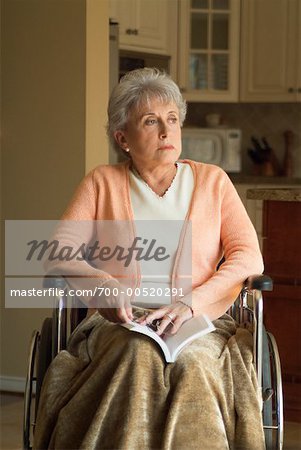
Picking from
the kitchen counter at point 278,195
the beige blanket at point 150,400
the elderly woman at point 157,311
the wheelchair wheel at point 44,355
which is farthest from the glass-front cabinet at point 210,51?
the beige blanket at point 150,400

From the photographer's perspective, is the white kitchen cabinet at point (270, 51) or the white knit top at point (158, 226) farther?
the white kitchen cabinet at point (270, 51)

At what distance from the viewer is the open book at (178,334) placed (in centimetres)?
225

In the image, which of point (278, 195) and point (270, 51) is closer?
point (278, 195)

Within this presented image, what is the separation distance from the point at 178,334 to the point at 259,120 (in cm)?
439

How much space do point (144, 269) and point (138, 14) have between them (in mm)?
3400

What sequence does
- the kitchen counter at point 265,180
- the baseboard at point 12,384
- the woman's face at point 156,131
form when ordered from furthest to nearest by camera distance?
the kitchen counter at point 265,180 → the baseboard at point 12,384 → the woman's face at point 156,131

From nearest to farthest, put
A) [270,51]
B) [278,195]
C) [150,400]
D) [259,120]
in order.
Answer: [150,400] < [278,195] < [270,51] < [259,120]

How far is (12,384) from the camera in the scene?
403 centimetres

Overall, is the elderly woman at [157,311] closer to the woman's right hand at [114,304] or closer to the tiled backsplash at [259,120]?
the woman's right hand at [114,304]

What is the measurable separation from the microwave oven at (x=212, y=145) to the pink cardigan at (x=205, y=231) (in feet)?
11.6

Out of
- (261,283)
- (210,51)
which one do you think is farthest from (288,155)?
(261,283)

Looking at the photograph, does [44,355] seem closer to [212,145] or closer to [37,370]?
[37,370]

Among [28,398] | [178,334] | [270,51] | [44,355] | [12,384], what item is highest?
[270,51]

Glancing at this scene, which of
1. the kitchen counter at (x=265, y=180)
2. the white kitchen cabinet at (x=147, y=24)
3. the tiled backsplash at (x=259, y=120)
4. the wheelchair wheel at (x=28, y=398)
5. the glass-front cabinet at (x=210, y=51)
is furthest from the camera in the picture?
the tiled backsplash at (x=259, y=120)
